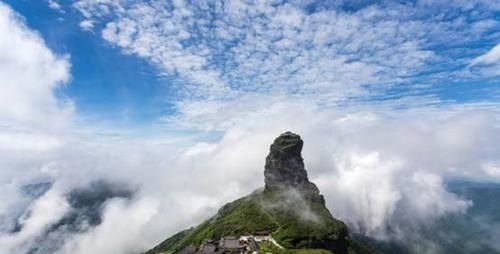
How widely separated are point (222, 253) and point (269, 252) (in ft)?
72.0

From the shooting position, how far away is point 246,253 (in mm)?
193625

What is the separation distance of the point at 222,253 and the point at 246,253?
1070cm

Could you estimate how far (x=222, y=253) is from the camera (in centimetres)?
19412

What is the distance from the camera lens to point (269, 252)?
655 ft

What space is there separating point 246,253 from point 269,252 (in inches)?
481
